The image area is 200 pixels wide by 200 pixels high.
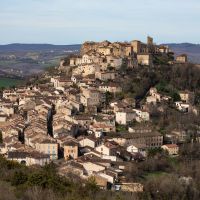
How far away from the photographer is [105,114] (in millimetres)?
39312

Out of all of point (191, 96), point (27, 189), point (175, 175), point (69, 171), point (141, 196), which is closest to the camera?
point (27, 189)

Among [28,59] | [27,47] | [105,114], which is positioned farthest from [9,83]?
[27,47]

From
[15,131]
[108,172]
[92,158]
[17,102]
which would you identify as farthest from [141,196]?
[17,102]

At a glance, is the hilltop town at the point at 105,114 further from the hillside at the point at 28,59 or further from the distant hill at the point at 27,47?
the distant hill at the point at 27,47

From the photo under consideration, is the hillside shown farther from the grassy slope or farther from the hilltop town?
the hilltop town

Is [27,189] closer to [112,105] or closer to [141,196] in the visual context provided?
[141,196]

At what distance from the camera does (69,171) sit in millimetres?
27969

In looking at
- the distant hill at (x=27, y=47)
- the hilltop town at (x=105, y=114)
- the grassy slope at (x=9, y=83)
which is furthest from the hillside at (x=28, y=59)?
the hilltop town at (x=105, y=114)

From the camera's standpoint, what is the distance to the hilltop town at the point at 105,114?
31.0 m

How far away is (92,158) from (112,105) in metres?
10.4

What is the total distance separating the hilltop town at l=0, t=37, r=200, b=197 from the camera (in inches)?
1219

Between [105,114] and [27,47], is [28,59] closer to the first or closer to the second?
[27,47]

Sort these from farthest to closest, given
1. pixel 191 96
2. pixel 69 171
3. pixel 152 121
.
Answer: pixel 191 96 < pixel 152 121 < pixel 69 171

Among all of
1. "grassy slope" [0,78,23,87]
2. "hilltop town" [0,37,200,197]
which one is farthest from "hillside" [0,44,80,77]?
"hilltop town" [0,37,200,197]
